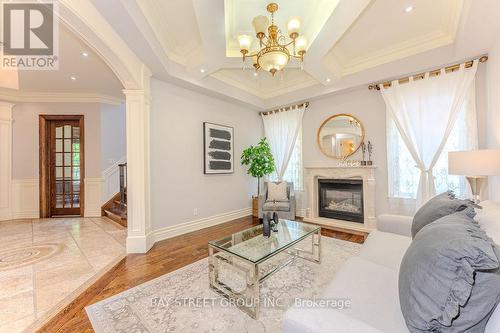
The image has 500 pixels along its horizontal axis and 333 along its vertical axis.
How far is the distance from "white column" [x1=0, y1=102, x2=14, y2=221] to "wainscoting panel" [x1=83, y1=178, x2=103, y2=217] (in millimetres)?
1553

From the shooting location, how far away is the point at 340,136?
4.40m

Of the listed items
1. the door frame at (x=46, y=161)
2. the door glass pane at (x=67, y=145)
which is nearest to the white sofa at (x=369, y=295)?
the door frame at (x=46, y=161)

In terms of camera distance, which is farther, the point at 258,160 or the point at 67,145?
the point at 67,145

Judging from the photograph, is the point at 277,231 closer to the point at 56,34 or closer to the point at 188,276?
the point at 188,276

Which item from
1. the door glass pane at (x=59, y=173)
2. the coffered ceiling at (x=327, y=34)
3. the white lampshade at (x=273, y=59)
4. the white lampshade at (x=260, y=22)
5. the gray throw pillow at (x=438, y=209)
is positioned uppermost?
the coffered ceiling at (x=327, y=34)

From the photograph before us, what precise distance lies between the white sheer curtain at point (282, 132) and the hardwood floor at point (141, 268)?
1948 mm

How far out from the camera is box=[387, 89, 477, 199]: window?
3.08 metres

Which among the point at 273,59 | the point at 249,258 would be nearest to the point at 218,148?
the point at 273,59

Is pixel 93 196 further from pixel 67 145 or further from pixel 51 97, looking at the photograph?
pixel 51 97

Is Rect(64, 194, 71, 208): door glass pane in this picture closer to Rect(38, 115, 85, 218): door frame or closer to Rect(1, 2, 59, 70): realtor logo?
Rect(38, 115, 85, 218): door frame

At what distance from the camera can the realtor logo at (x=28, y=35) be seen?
2.41 meters

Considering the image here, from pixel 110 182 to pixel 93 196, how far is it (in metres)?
0.49

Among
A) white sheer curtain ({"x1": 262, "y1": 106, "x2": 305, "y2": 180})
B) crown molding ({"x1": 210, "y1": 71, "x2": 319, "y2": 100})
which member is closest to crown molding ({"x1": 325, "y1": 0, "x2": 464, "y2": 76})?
crown molding ({"x1": 210, "y1": 71, "x2": 319, "y2": 100})

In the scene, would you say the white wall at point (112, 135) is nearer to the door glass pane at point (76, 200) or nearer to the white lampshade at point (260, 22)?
the door glass pane at point (76, 200)
